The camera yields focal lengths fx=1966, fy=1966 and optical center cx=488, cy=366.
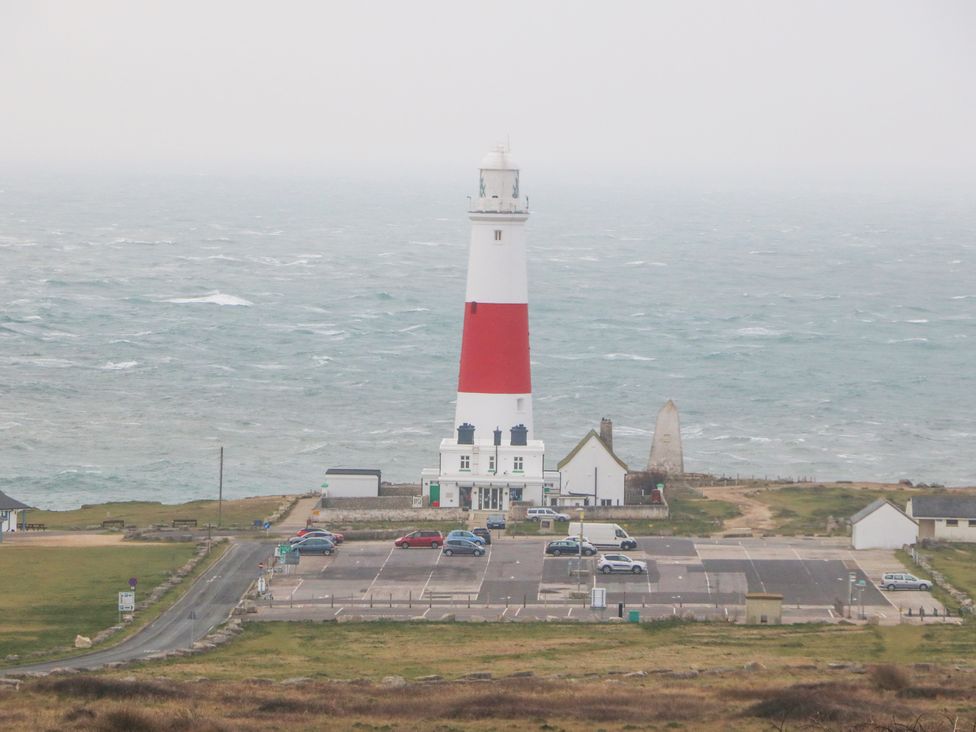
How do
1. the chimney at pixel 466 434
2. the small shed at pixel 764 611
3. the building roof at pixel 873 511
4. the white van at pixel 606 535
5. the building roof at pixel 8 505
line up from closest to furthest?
the small shed at pixel 764 611, the white van at pixel 606 535, the building roof at pixel 873 511, the building roof at pixel 8 505, the chimney at pixel 466 434

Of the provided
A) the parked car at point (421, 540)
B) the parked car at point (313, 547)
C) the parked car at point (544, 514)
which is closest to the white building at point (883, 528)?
the parked car at point (544, 514)

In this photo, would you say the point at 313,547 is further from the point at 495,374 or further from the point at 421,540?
the point at 495,374

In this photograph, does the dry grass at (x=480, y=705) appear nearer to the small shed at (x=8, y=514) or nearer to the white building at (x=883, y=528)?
the white building at (x=883, y=528)

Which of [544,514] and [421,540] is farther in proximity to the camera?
[544,514]

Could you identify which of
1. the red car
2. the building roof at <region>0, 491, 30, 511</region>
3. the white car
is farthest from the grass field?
the white car

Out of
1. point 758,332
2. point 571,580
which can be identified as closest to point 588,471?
point 571,580

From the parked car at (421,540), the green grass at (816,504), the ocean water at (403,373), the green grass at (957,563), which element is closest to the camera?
the green grass at (957,563)
